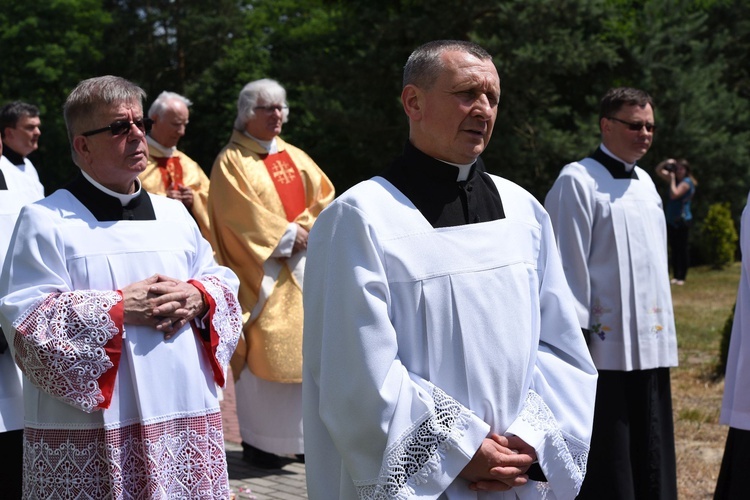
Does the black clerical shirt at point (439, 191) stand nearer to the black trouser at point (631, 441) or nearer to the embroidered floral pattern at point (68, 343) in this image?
the embroidered floral pattern at point (68, 343)

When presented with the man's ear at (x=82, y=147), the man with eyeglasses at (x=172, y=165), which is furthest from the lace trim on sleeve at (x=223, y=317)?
the man with eyeglasses at (x=172, y=165)

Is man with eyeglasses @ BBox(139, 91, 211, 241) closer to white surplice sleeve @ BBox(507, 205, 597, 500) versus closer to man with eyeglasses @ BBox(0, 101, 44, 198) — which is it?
man with eyeglasses @ BBox(0, 101, 44, 198)

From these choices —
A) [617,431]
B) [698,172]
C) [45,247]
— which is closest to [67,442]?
[45,247]

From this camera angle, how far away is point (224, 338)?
149 inches

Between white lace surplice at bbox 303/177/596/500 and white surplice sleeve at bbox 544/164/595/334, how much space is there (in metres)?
2.21

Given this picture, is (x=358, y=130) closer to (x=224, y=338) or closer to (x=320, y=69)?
(x=320, y=69)

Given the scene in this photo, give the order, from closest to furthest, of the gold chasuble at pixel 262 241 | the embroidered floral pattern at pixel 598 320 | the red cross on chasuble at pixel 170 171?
the embroidered floral pattern at pixel 598 320, the gold chasuble at pixel 262 241, the red cross on chasuble at pixel 170 171

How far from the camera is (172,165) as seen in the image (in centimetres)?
725

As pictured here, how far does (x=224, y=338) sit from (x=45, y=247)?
73cm

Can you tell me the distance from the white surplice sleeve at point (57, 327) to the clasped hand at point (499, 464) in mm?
1330

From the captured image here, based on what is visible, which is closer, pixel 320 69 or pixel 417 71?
pixel 417 71

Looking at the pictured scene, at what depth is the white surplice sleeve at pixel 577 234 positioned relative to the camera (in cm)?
523

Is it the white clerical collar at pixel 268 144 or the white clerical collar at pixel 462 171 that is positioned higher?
the white clerical collar at pixel 268 144

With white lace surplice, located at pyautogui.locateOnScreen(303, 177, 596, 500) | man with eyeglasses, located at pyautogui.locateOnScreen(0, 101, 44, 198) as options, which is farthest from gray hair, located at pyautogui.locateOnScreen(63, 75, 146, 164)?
man with eyeglasses, located at pyautogui.locateOnScreen(0, 101, 44, 198)
